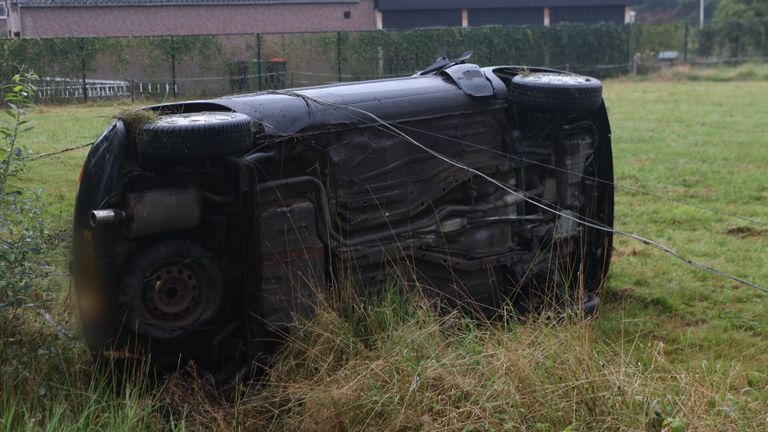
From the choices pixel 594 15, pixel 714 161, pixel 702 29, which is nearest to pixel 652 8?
pixel 594 15

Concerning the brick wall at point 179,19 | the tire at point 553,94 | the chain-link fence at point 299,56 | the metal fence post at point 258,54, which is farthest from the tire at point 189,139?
the brick wall at point 179,19

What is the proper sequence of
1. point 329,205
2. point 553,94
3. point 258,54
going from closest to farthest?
point 329,205 → point 553,94 → point 258,54

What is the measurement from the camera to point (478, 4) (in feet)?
156

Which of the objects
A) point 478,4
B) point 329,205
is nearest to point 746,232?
point 329,205

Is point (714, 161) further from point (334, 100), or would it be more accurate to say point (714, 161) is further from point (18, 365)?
point (18, 365)

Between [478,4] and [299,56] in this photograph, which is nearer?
[299,56]

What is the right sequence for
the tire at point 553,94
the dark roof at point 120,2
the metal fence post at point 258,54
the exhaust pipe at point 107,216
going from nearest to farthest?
the exhaust pipe at point 107,216 < the tire at point 553,94 < the metal fence post at point 258,54 < the dark roof at point 120,2

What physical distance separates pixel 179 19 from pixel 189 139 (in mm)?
40977

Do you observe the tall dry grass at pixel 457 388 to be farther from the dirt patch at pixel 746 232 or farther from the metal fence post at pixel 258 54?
the metal fence post at pixel 258 54

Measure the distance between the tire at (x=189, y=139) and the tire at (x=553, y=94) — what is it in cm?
215

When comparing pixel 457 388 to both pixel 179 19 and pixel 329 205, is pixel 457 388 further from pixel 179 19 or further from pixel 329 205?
pixel 179 19

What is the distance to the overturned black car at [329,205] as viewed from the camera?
178 inches

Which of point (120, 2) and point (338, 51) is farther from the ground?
point (120, 2)

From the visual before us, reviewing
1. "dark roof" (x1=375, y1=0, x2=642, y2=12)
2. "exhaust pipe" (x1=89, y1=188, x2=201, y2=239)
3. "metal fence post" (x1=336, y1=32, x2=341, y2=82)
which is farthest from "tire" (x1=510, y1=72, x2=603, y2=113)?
"dark roof" (x1=375, y1=0, x2=642, y2=12)
